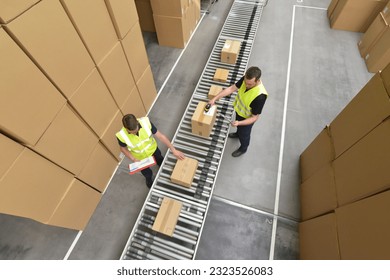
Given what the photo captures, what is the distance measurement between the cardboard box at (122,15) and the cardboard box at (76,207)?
2548 millimetres

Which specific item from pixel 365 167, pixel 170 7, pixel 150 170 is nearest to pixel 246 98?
pixel 365 167

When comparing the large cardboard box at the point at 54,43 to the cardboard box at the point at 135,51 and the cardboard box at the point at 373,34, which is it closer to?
the cardboard box at the point at 135,51

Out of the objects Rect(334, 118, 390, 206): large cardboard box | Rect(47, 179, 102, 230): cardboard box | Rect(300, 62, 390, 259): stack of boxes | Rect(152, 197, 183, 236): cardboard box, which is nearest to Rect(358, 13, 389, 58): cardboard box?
Rect(300, 62, 390, 259): stack of boxes

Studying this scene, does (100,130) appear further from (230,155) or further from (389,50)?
(389,50)

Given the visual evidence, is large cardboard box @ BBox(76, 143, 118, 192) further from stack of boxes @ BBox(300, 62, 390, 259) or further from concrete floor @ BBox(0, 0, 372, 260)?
stack of boxes @ BBox(300, 62, 390, 259)

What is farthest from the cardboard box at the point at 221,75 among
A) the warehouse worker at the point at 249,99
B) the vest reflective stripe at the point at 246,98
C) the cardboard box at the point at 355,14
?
the cardboard box at the point at 355,14

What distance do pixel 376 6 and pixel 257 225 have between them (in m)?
7.42

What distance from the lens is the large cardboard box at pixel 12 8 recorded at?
5.81 ft

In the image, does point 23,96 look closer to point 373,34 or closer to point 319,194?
point 319,194

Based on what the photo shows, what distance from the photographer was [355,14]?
664 centimetres

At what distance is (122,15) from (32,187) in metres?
2.86

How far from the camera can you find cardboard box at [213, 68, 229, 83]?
17.4 feet

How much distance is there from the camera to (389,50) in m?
5.34

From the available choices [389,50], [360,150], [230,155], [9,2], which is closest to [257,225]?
[230,155]
